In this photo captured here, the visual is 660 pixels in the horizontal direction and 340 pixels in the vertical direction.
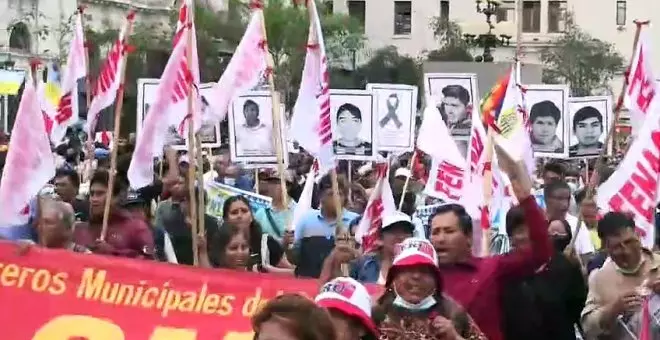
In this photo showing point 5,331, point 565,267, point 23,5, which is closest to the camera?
point 565,267

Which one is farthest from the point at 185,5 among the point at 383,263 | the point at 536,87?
the point at 536,87

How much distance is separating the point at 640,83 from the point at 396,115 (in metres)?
6.00

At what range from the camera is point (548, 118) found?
14.0m

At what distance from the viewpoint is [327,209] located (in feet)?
30.9

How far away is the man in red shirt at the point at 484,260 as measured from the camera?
575 cm

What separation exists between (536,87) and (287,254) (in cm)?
521

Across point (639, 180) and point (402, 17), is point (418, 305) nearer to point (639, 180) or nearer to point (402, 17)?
point (639, 180)

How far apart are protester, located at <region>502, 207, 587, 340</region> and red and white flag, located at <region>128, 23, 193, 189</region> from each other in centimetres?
358

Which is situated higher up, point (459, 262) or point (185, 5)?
point (185, 5)

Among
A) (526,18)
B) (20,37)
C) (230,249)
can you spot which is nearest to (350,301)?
(230,249)

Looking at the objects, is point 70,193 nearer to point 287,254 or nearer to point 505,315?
point 287,254

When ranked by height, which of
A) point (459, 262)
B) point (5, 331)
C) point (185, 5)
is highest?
point (185, 5)

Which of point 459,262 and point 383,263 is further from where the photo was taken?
point 383,263

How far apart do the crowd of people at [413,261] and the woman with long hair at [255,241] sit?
1 centimetres
